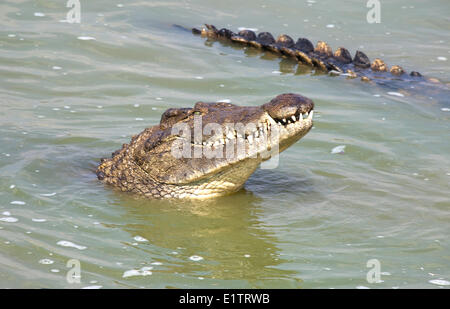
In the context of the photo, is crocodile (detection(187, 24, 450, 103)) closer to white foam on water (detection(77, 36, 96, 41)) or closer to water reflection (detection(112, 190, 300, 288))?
white foam on water (detection(77, 36, 96, 41))

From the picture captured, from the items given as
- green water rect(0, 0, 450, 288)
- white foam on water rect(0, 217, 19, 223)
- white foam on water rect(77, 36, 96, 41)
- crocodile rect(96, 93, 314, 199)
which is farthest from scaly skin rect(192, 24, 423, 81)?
white foam on water rect(0, 217, 19, 223)

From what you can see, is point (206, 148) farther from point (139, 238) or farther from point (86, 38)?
point (86, 38)

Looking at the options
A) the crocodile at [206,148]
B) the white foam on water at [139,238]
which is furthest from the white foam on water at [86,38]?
the white foam on water at [139,238]

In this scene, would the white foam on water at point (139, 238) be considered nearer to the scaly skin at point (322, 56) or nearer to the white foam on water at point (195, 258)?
the white foam on water at point (195, 258)

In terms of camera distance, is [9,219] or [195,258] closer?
[195,258]

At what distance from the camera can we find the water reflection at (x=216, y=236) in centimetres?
474

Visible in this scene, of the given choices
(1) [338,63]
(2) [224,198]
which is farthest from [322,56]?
(2) [224,198]

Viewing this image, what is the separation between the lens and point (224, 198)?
6203 mm

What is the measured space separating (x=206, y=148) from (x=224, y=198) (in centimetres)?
74

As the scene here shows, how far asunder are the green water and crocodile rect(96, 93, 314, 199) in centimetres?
19

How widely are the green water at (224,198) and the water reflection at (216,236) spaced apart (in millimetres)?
18

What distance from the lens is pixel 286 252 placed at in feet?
16.8

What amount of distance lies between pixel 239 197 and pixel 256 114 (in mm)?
1254

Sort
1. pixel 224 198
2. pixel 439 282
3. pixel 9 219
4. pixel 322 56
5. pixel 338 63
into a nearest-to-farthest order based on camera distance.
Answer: pixel 439 282 → pixel 9 219 → pixel 224 198 → pixel 338 63 → pixel 322 56
